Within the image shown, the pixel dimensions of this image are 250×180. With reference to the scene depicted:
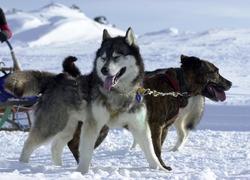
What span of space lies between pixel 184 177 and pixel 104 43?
108 centimetres

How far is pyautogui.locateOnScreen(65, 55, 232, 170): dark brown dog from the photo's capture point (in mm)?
3906

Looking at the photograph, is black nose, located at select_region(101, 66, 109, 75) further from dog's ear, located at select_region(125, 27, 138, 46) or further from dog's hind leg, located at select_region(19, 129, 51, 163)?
dog's hind leg, located at select_region(19, 129, 51, 163)

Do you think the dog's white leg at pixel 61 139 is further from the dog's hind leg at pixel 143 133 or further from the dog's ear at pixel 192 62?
the dog's ear at pixel 192 62

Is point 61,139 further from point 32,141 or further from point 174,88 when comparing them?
point 174,88

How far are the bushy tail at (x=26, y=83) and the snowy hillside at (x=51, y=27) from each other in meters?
27.3

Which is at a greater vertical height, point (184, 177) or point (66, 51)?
point (184, 177)

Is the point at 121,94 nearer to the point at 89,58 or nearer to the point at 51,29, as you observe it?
the point at 89,58

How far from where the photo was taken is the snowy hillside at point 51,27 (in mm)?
36250

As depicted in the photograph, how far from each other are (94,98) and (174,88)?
3.02 ft

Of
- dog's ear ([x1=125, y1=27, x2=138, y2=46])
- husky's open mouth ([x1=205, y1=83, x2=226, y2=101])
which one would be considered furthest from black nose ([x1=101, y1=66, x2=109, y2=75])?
husky's open mouth ([x1=205, y1=83, x2=226, y2=101])

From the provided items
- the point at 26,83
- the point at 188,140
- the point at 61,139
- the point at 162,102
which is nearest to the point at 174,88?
the point at 162,102

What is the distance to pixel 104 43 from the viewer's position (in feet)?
11.4

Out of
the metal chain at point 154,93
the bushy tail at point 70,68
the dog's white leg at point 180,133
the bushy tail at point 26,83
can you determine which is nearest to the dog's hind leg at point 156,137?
the metal chain at point 154,93

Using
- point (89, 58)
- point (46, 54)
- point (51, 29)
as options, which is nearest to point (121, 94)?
point (89, 58)
